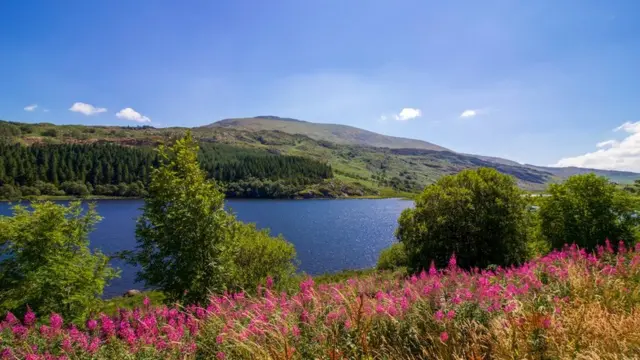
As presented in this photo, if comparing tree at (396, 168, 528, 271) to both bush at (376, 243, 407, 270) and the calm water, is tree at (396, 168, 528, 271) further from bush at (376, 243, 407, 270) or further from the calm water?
the calm water

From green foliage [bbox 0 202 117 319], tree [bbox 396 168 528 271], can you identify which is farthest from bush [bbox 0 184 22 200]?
tree [bbox 396 168 528 271]

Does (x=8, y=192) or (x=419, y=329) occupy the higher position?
(x=419, y=329)

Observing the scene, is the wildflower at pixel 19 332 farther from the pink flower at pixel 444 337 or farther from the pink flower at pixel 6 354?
the pink flower at pixel 444 337

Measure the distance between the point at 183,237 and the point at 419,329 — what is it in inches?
459

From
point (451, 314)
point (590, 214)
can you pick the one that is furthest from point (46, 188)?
point (451, 314)

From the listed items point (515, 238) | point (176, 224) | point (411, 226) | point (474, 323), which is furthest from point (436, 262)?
point (474, 323)

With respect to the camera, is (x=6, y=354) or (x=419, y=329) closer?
(x=419, y=329)

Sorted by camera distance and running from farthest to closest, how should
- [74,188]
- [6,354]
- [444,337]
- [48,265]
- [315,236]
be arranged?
[74,188] → [315,236] → [48,265] → [6,354] → [444,337]

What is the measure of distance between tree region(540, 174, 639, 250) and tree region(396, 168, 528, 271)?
19.7 ft

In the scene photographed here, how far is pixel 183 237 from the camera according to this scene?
14.3 metres

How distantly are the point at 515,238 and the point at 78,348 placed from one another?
99.5 feet

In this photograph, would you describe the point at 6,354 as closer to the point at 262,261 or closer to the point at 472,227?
the point at 262,261

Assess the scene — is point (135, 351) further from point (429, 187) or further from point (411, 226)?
point (429, 187)

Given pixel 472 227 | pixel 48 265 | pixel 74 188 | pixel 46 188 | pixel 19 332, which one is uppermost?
pixel 19 332
